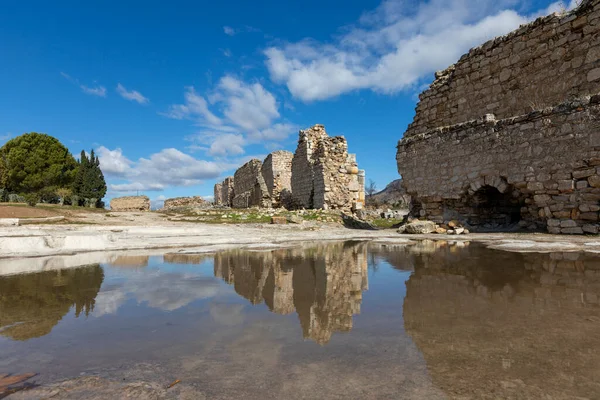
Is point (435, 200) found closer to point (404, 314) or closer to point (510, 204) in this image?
point (510, 204)

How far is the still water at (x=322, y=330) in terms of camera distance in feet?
4.39

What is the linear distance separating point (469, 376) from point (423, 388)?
0.23m

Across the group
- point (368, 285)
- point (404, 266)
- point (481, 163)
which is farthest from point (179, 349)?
point (481, 163)

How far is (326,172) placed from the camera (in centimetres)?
1623

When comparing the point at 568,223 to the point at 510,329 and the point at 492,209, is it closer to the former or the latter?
the point at 492,209

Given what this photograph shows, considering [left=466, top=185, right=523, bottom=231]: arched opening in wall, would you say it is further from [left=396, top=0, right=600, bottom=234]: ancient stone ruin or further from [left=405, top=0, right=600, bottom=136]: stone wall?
[left=405, top=0, right=600, bottom=136]: stone wall

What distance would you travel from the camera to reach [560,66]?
786 centimetres

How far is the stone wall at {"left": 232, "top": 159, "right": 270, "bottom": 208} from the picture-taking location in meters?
23.9

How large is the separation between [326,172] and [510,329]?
14.5 metres

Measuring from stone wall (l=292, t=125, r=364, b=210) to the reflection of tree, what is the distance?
13089mm

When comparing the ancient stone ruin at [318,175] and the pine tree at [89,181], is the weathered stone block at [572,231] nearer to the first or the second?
the ancient stone ruin at [318,175]

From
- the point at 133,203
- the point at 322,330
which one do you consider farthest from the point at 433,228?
the point at 133,203

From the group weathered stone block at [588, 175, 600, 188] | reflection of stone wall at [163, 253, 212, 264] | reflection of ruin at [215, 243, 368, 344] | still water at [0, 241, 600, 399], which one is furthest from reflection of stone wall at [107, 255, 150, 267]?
weathered stone block at [588, 175, 600, 188]

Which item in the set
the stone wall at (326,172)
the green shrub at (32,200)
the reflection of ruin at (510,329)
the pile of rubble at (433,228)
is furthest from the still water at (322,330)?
the green shrub at (32,200)
